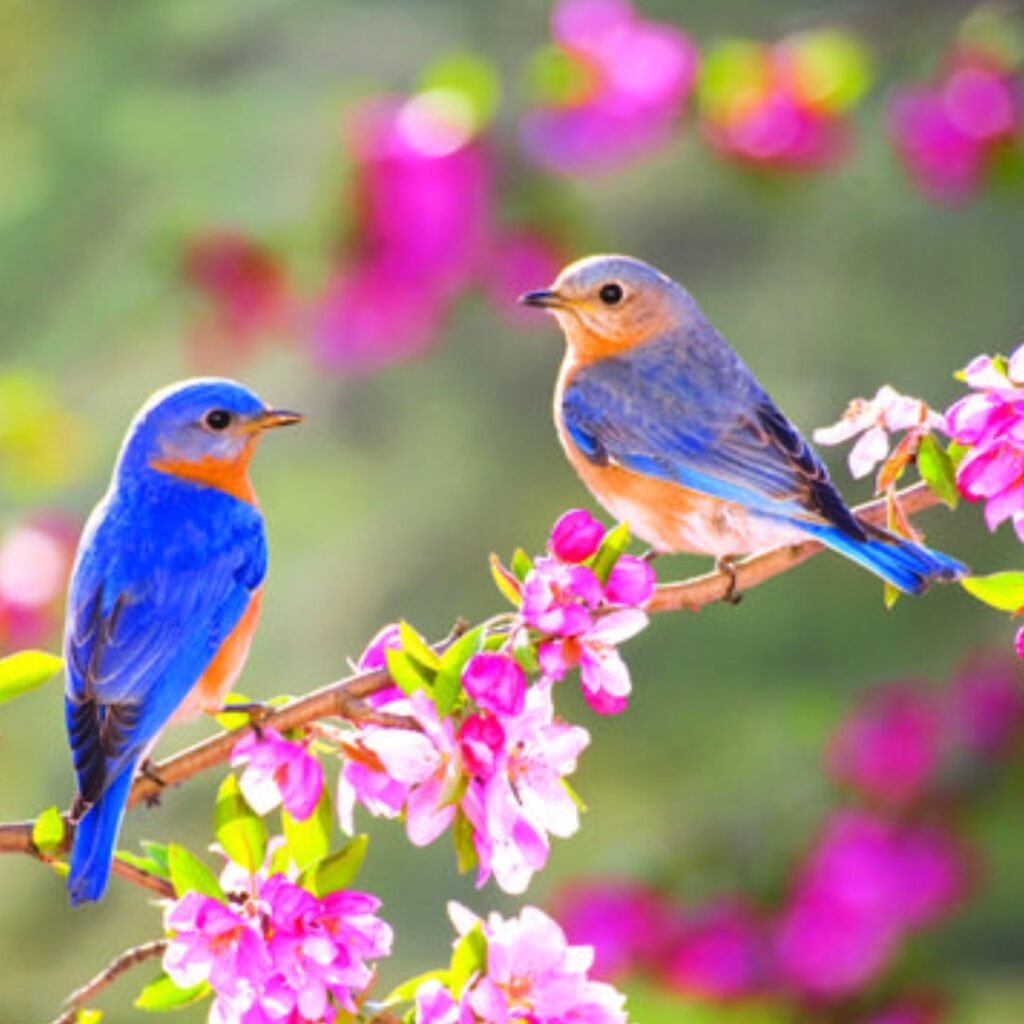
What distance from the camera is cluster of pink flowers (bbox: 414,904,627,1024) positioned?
231 cm

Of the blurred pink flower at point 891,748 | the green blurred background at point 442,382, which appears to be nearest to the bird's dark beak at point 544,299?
the blurred pink flower at point 891,748

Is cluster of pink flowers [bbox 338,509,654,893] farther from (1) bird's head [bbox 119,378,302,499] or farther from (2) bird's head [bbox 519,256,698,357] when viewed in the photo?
(2) bird's head [bbox 519,256,698,357]

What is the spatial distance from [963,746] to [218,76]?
5152 millimetres

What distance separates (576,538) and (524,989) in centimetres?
48

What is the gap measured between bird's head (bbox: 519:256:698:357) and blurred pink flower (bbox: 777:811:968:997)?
2630 mm

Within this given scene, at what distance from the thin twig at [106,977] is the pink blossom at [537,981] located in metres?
0.33

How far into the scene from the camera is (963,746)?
22.0 ft

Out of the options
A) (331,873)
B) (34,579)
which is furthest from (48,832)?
(34,579)

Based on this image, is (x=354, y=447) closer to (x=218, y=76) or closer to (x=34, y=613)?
(x=218, y=76)

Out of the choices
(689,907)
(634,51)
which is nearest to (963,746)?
(689,907)

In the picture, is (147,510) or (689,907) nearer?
(147,510)

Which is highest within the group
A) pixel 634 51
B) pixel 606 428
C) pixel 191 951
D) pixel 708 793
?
pixel 634 51

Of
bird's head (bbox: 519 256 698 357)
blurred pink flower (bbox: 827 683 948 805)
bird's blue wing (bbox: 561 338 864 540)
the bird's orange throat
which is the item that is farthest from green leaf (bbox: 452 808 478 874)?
blurred pink flower (bbox: 827 683 948 805)

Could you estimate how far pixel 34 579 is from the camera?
19.5 ft
